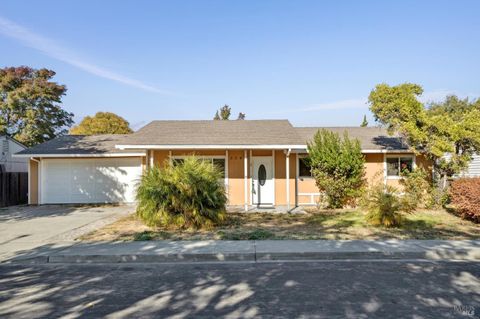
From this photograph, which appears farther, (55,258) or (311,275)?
(55,258)

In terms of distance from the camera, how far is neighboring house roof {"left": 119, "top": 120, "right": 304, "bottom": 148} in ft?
50.1

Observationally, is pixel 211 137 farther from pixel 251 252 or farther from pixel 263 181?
pixel 251 252

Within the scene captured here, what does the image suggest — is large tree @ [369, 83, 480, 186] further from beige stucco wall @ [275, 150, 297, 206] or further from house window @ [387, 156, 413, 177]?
beige stucco wall @ [275, 150, 297, 206]

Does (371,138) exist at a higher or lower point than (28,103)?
lower

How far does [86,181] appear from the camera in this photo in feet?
62.1

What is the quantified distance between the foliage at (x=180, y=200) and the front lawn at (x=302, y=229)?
0.40 m

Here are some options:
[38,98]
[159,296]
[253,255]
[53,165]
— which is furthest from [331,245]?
[38,98]

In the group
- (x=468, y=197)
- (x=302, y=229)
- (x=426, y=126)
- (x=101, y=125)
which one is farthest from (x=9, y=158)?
(x=468, y=197)

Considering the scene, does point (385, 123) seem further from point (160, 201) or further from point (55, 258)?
point (55, 258)

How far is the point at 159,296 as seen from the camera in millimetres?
5445

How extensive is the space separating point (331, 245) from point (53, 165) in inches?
622

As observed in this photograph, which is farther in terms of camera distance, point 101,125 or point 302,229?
point 101,125

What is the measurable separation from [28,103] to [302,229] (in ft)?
97.6

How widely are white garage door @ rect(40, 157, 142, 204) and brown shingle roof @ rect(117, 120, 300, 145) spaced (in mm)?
2821
